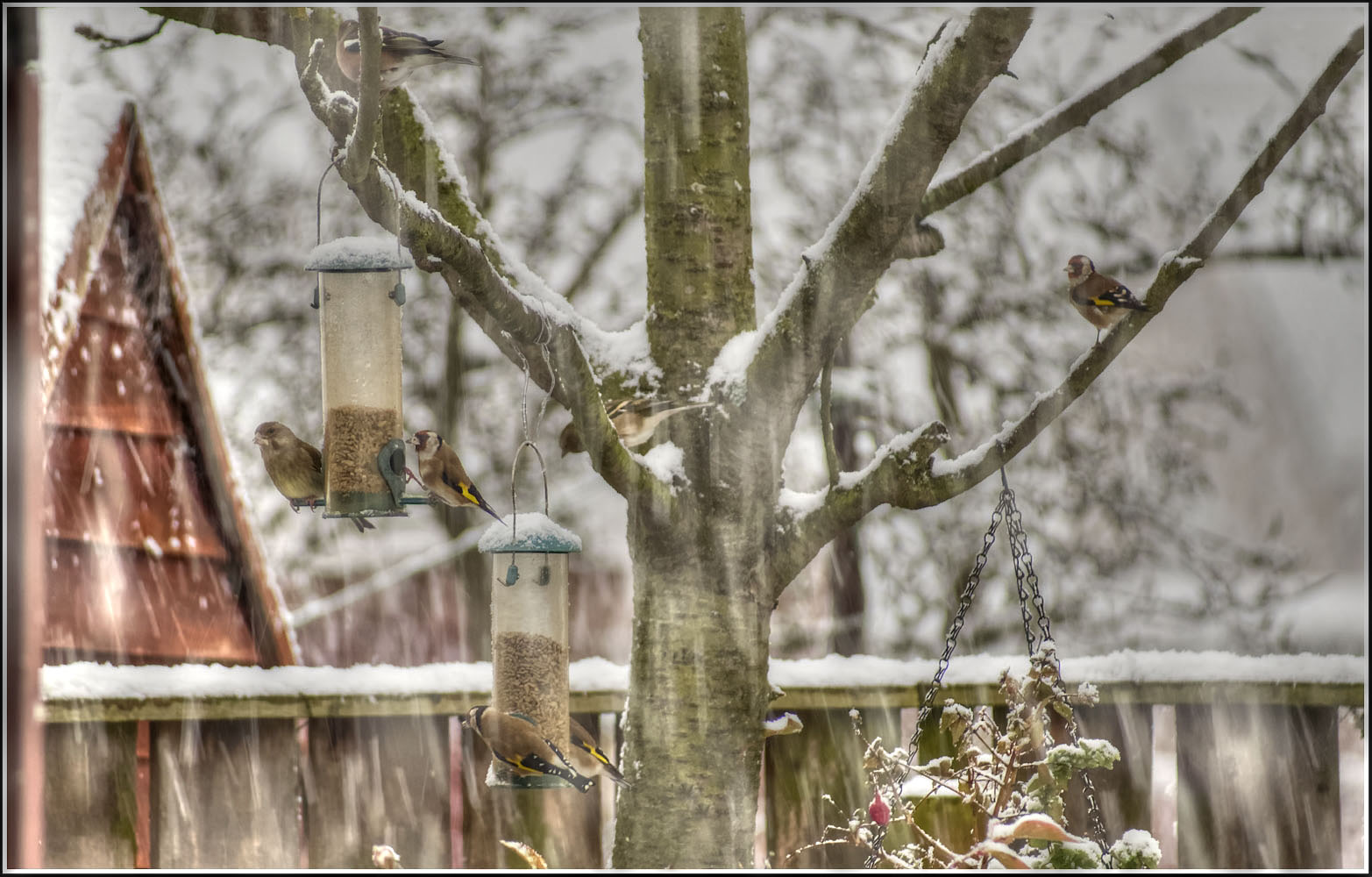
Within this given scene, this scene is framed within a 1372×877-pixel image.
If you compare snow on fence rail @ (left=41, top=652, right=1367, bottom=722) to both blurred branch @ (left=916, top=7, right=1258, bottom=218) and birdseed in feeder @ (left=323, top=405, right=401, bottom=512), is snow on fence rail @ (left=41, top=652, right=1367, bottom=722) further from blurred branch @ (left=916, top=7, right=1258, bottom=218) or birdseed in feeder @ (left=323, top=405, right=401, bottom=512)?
blurred branch @ (left=916, top=7, right=1258, bottom=218)

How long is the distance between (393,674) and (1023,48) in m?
3.23

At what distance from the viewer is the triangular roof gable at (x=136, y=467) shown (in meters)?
3.22

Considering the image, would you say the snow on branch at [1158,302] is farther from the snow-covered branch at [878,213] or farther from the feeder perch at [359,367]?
the feeder perch at [359,367]

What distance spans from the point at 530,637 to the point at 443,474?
1.20 ft

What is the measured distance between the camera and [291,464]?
7.66 feet

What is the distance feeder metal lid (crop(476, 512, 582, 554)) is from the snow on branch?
2.13 ft

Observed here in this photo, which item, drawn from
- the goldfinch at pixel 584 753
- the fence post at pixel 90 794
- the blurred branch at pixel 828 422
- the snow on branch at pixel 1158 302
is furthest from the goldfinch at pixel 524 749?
the fence post at pixel 90 794

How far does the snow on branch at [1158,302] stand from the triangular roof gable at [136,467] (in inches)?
87.9

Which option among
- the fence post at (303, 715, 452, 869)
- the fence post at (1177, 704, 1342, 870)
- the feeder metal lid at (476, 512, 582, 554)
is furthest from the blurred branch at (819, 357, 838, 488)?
the fence post at (303, 715, 452, 869)

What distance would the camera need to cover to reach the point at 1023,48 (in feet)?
15.0

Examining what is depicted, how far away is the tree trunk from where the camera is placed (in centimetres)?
219

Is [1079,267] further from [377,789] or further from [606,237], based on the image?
[606,237]

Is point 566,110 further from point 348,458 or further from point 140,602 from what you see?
point 348,458

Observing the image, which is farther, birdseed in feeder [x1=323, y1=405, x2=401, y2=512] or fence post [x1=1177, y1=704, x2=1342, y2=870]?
fence post [x1=1177, y1=704, x2=1342, y2=870]
